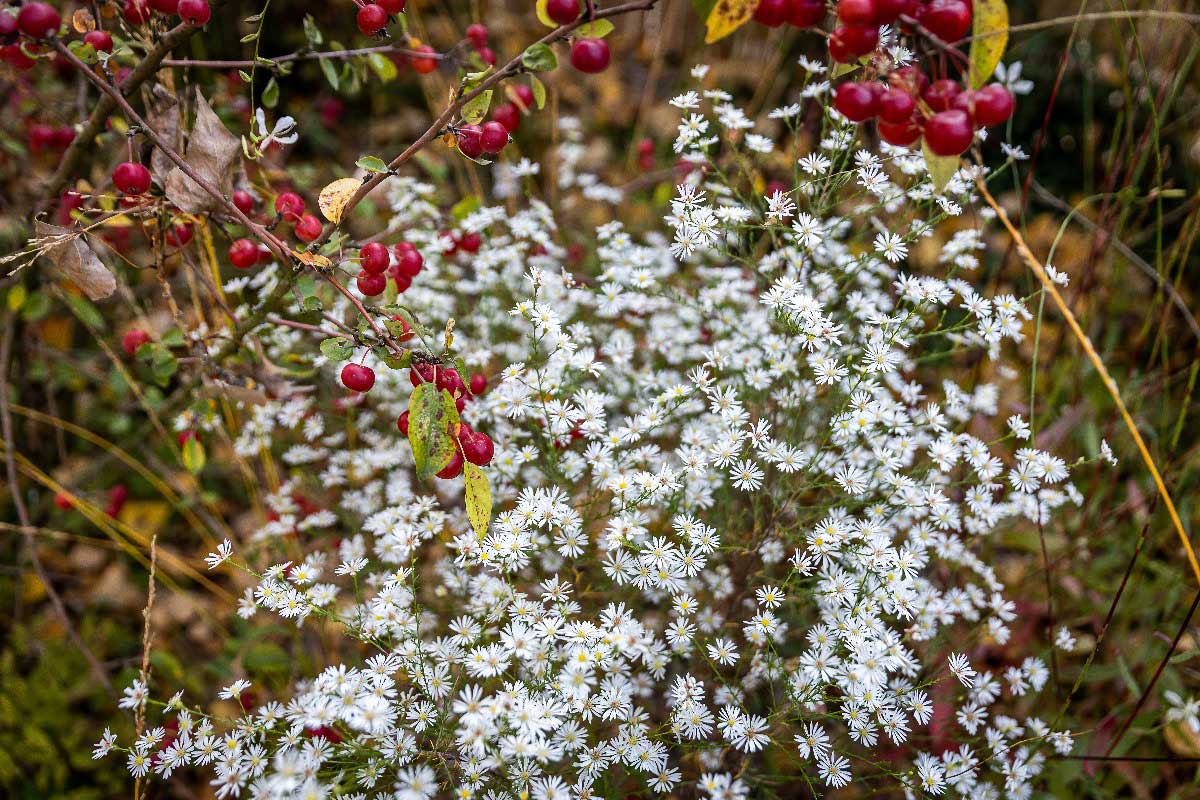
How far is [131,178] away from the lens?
1136mm

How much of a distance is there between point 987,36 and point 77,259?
120cm

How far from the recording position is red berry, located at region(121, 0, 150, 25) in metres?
1.18

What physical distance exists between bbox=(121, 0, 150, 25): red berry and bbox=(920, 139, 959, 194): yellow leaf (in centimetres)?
113

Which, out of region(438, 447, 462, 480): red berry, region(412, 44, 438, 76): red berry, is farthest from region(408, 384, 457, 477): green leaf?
region(412, 44, 438, 76): red berry

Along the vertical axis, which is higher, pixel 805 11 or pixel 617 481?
pixel 805 11

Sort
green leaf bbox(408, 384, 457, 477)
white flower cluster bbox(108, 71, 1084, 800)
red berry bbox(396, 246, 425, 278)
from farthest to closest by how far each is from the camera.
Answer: red berry bbox(396, 246, 425, 278) < white flower cluster bbox(108, 71, 1084, 800) < green leaf bbox(408, 384, 457, 477)

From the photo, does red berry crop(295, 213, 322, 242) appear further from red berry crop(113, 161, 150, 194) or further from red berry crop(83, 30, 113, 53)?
red berry crop(83, 30, 113, 53)

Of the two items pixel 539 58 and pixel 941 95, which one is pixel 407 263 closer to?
pixel 539 58

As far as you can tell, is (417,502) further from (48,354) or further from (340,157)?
(340,157)

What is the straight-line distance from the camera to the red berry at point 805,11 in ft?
2.92

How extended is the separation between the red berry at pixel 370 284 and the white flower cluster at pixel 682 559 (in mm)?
207

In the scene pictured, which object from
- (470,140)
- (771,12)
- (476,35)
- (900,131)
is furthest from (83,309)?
(900,131)

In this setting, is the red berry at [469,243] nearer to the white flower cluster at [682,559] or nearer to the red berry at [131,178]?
the white flower cluster at [682,559]

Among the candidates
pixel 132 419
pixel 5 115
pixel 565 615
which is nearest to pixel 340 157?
pixel 5 115
